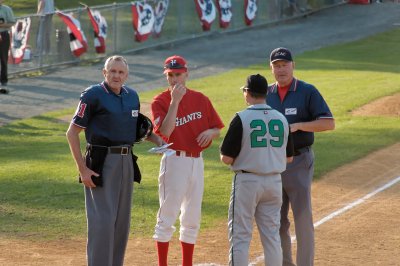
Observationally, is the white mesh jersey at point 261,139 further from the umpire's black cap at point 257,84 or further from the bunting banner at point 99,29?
the bunting banner at point 99,29

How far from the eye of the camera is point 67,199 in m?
13.0

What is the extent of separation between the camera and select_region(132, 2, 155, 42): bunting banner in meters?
27.8

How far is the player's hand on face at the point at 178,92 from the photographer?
9.10m

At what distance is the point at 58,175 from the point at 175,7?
17.0 metres

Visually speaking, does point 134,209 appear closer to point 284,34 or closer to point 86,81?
point 86,81

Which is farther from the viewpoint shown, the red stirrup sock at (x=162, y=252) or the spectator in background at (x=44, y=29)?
the spectator in background at (x=44, y=29)

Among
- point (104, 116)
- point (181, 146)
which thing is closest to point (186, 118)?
point (181, 146)

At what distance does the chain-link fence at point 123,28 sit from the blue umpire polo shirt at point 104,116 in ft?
52.6

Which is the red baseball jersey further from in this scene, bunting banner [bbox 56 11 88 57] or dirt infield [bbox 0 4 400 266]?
bunting banner [bbox 56 11 88 57]

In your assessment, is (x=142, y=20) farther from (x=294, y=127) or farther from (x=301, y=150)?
(x=294, y=127)

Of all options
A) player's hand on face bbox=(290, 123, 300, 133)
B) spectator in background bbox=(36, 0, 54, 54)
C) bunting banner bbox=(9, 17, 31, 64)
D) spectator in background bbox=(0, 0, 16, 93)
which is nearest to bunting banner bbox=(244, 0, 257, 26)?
spectator in background bbox=(36, 0, 54, 54)

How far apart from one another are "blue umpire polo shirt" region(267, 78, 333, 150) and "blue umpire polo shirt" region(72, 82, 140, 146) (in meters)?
1.47

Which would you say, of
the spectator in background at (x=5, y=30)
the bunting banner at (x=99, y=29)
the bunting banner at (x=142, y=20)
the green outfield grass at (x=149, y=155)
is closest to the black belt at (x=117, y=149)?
the green outfield grass at (x=149, y=155)

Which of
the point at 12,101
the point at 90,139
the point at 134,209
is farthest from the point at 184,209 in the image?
the point at 12,101
